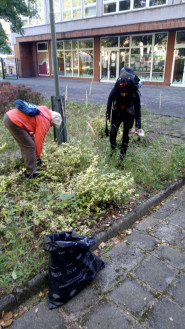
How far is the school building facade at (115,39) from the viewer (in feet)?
52.7

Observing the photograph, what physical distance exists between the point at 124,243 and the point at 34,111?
2.11 m

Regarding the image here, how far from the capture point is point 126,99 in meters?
4.16

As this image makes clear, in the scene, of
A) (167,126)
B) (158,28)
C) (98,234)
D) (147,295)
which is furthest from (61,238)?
(158,28)

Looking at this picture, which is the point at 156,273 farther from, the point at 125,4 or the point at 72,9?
the point at 72,9

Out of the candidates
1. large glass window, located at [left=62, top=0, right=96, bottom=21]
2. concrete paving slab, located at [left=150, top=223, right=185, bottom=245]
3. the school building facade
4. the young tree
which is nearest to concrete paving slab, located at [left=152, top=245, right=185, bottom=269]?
concrete paving slab, located at [left=150, top=223, right=185, bottom=245]

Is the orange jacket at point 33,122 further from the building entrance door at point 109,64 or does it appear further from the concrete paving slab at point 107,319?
the building entrance door at point 109,64

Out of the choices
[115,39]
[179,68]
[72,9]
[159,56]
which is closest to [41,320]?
[179,68]

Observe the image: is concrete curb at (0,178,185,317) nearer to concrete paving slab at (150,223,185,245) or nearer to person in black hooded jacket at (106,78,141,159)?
concrete paving slab at (150,223,185,245)

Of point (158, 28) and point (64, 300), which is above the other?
point (158, 28)

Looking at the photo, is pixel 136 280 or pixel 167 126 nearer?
pixel 136 280

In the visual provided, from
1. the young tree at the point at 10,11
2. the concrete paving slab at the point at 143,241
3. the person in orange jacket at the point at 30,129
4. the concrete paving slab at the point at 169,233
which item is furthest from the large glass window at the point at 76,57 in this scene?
the concrete paving slab at the point at 143,241

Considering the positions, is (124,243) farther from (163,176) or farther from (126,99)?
(126,99)

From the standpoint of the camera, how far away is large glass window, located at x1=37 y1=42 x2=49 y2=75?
24434mm

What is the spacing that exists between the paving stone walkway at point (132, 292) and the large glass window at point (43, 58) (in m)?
24.5
